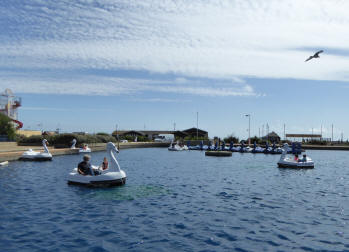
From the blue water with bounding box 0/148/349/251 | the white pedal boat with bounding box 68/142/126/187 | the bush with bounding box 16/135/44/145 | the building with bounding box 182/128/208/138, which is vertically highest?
the building with bounding box 182/128/208/138

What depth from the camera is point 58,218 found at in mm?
13367

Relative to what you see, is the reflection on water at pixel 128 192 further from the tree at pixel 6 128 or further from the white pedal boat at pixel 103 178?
the tree at pixel 6 128

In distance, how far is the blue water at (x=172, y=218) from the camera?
417 inches

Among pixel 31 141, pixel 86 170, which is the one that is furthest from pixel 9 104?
pixel 86 170

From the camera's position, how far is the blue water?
1060cm

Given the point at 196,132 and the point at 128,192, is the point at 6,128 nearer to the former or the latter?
the point at 128,192

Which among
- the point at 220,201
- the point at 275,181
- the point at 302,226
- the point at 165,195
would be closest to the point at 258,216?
the point at 302,226

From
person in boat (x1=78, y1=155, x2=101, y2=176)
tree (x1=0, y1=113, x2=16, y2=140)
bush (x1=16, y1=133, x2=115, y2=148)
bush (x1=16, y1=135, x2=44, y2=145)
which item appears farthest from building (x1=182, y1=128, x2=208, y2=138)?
person in boat (x1=78, y1=155, x2=101, y2=176)

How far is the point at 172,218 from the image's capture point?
13672 mm

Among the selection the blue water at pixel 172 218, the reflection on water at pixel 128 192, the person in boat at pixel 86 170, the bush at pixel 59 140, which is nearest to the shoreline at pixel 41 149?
the bush at pixel 59 140

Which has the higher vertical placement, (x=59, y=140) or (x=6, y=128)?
(x=6, y=128)

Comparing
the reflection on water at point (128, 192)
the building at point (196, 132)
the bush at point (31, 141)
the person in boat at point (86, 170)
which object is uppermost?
the building at point (196, 132)

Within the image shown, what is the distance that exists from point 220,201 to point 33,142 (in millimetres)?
55679

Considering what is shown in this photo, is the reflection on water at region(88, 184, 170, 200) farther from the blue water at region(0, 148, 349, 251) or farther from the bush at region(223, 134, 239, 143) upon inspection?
the bush at region(223, 134, 239, 143)
